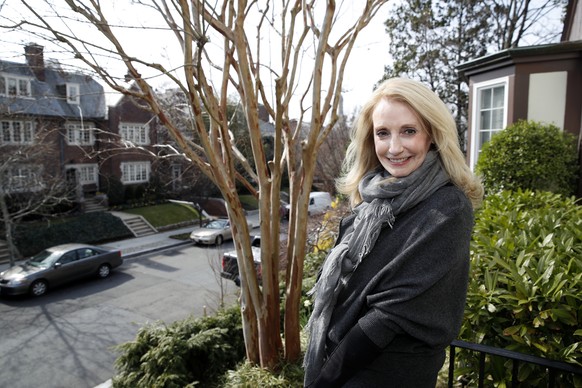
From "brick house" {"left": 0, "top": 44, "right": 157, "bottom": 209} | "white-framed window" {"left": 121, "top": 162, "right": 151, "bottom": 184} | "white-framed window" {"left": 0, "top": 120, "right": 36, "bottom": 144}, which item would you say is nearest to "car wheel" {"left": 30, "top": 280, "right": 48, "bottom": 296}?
"white-framed window" {"left": 0, "top": 120, "right": 36, "bottom": 144}

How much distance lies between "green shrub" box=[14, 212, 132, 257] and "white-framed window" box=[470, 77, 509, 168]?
15.4 metres

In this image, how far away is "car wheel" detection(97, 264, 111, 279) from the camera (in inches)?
526

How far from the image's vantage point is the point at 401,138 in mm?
1512

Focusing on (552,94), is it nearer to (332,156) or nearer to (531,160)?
(531,160)

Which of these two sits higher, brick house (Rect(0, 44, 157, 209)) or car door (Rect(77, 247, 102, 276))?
brick house (Rect(0, 44, 157, 209))

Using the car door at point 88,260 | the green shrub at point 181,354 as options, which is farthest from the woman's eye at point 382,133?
the car door at point 88,260

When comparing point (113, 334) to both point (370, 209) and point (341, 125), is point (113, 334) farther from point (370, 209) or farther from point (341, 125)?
point (341, 125)

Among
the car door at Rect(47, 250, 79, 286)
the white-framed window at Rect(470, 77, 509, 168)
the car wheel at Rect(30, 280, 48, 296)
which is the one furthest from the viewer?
the car door at Rect(47, 250, 79, 286)

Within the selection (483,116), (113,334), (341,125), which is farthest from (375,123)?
(341,125)

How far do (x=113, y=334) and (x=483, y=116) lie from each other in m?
10.0

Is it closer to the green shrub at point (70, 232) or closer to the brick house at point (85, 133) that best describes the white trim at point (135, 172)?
the brick house at point (85, 133)

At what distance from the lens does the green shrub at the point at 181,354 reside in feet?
14.7

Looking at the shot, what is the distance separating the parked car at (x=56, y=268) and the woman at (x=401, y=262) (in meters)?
12.4

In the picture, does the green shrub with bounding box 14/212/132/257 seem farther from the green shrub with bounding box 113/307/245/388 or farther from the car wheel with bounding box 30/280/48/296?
the green shrub with bounding box 113/307/245/388
